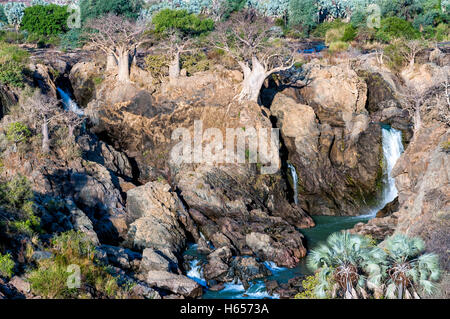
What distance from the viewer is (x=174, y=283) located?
23.7m

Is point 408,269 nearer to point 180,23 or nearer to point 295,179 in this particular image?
point 295,179

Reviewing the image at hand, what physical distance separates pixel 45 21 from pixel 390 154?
48.5 meters

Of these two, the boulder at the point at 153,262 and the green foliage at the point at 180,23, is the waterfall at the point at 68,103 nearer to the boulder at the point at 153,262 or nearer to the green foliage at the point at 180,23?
the boulder at the point at 153,262

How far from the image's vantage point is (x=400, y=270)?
17.3 meters

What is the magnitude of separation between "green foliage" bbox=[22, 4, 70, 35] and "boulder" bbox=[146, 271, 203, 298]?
5001 centimetres

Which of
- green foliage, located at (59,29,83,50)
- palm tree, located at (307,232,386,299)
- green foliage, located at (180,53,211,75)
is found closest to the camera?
palm tree, located at (307,232,386,299)

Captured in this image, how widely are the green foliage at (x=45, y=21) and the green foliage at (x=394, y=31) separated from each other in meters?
40.8

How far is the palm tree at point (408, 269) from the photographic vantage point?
56.5ft

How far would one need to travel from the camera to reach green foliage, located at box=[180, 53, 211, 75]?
41.7 meters

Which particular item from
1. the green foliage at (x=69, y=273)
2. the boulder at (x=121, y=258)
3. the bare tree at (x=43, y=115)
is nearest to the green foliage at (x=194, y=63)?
the bare tree at (x=43, y=115)

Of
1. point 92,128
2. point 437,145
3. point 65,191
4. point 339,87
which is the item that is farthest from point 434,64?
point 65,191

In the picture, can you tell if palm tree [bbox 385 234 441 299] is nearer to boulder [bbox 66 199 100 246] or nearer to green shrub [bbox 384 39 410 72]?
boulder [bbox 66 199 100 246]

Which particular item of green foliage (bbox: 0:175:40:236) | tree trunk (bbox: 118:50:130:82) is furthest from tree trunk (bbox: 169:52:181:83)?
green foliage (bbox: 0:175:40:236)

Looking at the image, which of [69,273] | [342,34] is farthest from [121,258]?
[342,34]
